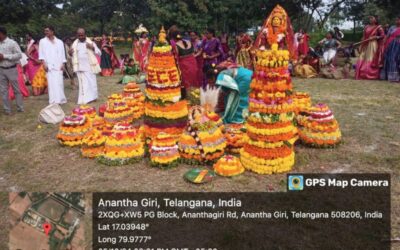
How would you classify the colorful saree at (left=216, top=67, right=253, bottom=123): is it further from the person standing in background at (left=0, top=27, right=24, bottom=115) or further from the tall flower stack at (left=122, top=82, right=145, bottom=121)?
the person standing in background at (left=0, top=27, right=24, bottom=115)

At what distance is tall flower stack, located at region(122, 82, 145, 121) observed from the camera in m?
8.27

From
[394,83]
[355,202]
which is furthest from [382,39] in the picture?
[355,202]

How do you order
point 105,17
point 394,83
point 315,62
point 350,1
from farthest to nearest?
point 105,17
point 350,1
point 315,62
point 394,83

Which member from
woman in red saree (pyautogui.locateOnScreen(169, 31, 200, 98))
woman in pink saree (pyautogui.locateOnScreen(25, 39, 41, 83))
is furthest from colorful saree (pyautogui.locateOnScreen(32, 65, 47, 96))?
woman in red saree (pyautogui.locateOnScreen(169, 31, 200, 98))

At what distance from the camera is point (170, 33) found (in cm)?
811

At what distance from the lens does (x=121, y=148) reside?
5.75 metres

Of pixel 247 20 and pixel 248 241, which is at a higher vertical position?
pixel 247 20

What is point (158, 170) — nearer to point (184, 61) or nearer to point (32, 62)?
point (184, 61)

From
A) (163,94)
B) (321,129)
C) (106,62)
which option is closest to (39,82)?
(106,62)

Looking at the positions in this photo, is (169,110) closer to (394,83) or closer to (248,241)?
(248,241)

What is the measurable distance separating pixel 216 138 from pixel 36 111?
6059mm

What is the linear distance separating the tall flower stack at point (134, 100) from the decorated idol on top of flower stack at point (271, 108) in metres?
3.69

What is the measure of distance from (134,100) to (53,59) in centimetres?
297

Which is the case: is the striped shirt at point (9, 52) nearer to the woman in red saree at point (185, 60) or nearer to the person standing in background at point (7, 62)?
the person standing in background at point (7, 62)
